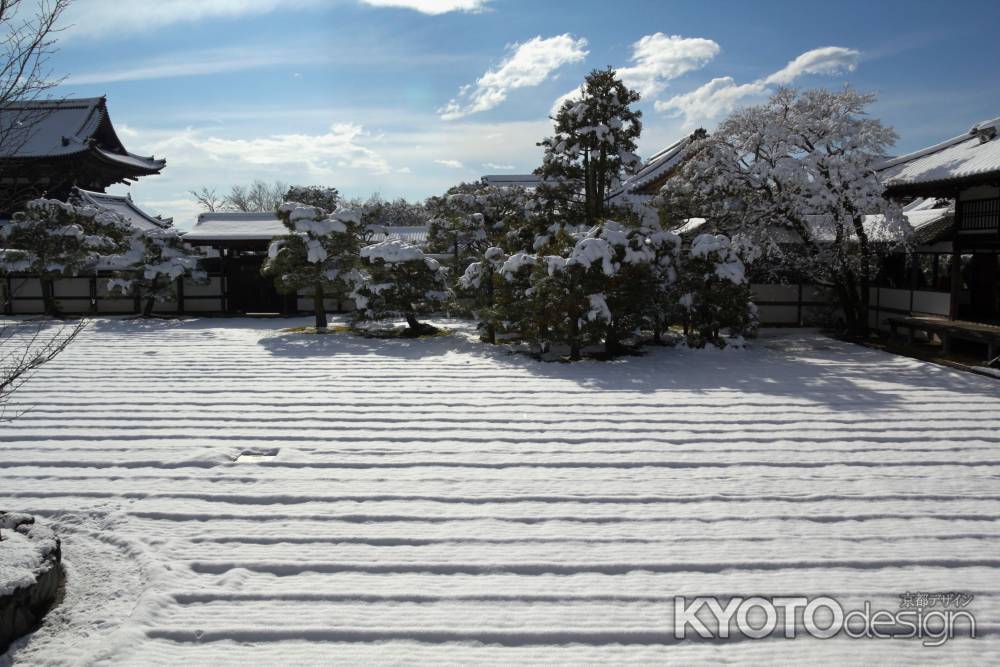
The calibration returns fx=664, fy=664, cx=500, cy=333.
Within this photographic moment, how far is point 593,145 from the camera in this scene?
12445mm

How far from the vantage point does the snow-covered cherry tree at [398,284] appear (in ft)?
44.6

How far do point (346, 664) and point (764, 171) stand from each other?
11276 millimetres

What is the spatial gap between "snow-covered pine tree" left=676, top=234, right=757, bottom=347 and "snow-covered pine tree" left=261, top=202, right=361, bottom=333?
7.02m

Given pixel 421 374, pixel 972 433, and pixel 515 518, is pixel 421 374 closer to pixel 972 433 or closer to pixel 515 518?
pixel 515 518

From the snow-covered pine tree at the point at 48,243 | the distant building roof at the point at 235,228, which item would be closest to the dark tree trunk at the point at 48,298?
the snow-covered pine tree at the point at 48,243

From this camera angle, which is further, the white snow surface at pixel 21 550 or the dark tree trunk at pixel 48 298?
the dark tree trunk at pixel 48 298

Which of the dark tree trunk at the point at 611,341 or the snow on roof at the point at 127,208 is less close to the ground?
the snow on roof at the point at 127,208

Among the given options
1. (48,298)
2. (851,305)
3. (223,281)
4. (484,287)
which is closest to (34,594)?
(484,287)

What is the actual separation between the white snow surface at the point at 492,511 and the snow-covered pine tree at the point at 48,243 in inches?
381

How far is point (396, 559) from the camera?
12.7 feet

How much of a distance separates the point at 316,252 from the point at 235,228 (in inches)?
270

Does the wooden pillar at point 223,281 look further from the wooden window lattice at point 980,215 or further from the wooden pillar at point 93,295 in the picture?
the wooden window lattice at point 980,215

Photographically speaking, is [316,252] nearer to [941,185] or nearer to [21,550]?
[21,550]

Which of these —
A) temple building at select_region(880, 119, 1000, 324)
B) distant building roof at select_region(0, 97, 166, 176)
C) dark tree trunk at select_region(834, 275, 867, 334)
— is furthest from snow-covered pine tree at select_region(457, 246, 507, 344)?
distant building roof at select_region(0, 97, 166, 176)
